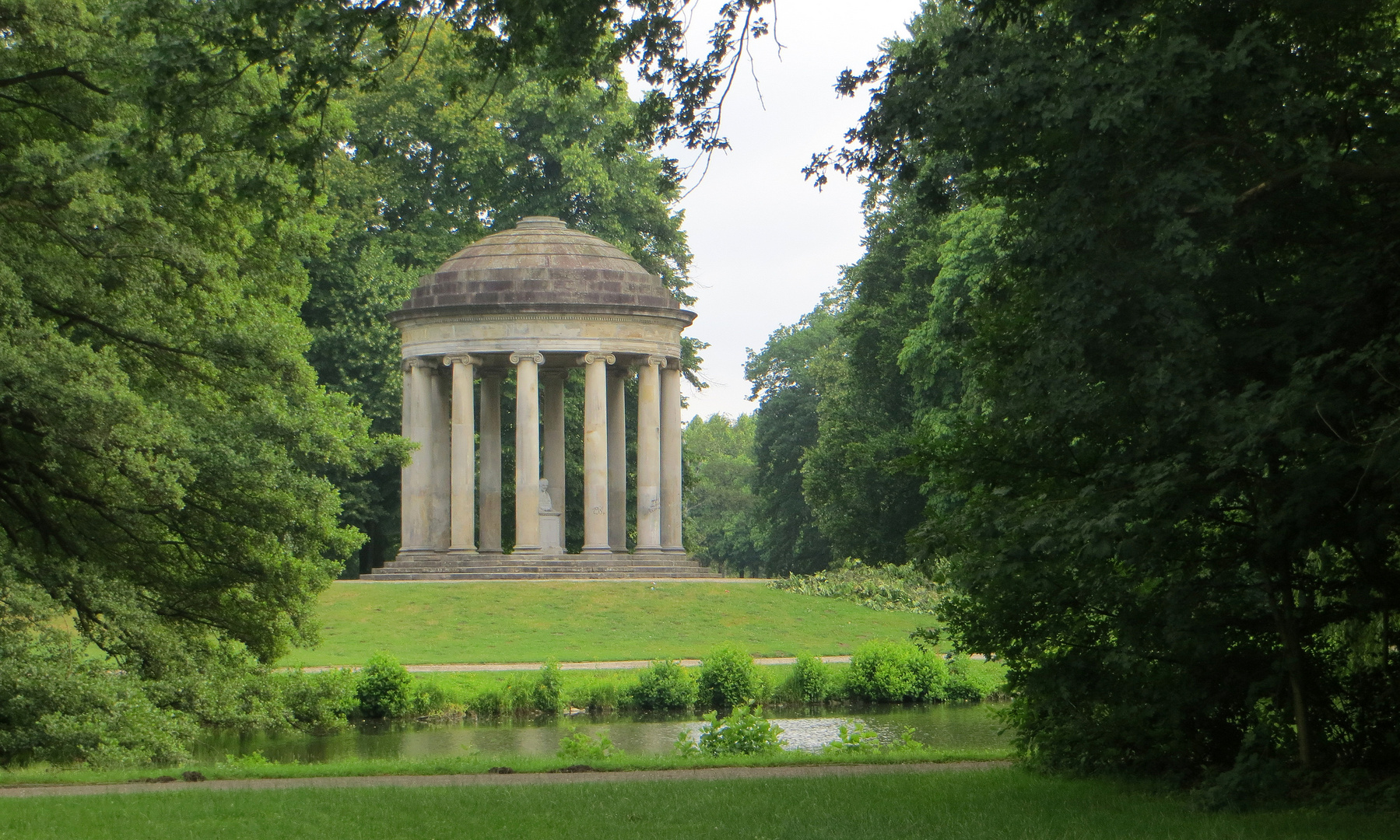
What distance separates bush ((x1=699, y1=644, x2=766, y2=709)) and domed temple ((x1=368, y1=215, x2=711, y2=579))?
58.3ft

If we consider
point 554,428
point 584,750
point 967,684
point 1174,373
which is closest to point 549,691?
point 967,684

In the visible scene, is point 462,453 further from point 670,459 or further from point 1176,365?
point 1176,365

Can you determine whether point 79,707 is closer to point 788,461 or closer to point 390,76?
point 390,76

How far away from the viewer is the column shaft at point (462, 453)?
4941 centimetres

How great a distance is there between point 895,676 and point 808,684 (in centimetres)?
170

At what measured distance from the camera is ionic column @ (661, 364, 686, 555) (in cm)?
5216

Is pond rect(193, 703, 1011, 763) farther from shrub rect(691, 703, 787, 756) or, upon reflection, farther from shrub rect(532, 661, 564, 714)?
shrub rect(691, 703, 787, 756)

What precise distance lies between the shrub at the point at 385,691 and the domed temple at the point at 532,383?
17719 mm

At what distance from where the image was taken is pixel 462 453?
50.0 meters

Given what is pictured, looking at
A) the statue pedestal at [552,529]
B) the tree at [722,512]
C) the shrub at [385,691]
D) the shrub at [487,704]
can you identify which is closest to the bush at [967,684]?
the shrub at [487,704]

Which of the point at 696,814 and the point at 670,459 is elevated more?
the point at 670,459

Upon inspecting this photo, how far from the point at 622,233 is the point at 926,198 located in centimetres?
5076

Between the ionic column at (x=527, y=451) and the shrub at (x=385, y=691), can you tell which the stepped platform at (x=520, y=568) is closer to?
the ionic column at (x=527, y=451)

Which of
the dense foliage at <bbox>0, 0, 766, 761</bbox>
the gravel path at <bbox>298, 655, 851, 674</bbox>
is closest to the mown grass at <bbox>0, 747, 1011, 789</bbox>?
the dense foliage at <bbox>0, 0, 766, 761</bbox>
